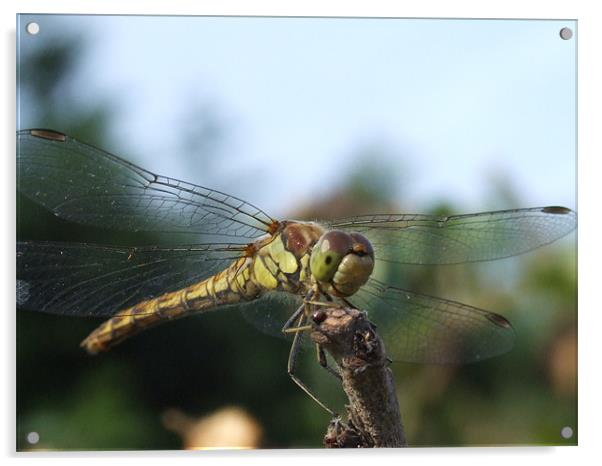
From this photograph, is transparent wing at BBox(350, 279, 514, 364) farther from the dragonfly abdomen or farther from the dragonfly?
the dragonfly abdomen

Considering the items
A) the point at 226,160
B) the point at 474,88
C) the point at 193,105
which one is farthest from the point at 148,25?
the point at 474,88

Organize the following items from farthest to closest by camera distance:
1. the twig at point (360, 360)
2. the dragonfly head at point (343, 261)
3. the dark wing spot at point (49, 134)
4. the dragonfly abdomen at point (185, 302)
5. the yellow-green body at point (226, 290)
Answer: the dragonfly abdomen at point (185, 302) → the yellow-green body at point (226, 290) → the dark wing spot at point (49, 134) → the dragonfly head at point (343, 261) → the twig at point (360, 360)

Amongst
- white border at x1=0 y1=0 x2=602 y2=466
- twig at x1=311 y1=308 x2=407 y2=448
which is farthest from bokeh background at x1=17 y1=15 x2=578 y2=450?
twig at x1=311 y1=308 x2=407 y2=448

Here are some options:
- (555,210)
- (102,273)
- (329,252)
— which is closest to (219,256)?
(102,273)

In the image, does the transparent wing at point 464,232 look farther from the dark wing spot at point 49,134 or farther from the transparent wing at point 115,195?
the dark wing spot at point 49,134

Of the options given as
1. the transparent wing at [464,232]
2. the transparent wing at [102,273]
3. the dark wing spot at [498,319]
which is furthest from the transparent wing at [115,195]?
the dark wing spot at [498,319]

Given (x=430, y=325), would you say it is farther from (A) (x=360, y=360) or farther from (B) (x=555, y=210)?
(A) (x=360, y=360)
